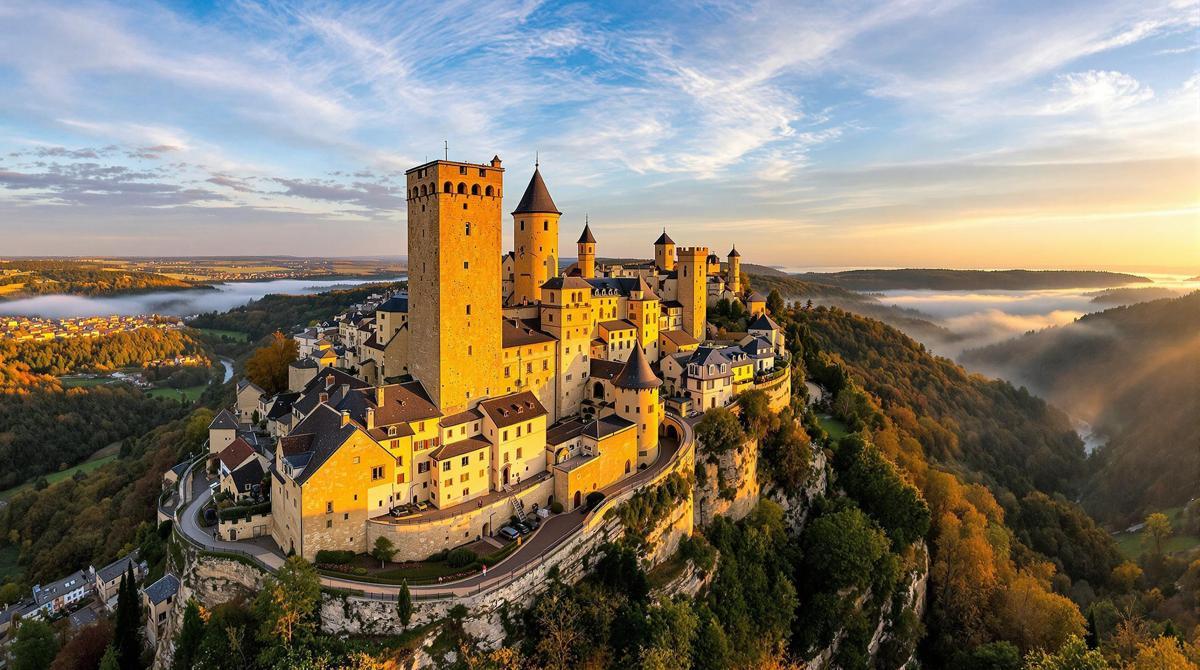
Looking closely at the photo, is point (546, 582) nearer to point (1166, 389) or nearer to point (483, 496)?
point (483, 496)

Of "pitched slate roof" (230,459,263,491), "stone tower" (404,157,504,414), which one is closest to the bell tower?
"stone tower" (404,157,504,414)

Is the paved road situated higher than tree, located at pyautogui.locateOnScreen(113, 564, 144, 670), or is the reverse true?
the paved road

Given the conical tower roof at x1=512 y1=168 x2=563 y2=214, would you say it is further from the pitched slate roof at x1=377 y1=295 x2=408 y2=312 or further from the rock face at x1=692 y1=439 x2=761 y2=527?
the rock face at x1=692 y1=439 x2=761 y2=527

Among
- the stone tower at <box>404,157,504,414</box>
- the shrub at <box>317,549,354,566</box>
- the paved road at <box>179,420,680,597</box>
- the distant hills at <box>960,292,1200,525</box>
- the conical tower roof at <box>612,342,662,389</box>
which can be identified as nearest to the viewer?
the paved road at <box>179,420,680,597</box>

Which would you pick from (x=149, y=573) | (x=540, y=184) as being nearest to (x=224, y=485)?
(x=149, y=573)

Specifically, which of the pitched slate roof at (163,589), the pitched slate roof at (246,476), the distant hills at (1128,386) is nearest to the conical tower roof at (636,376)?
the pitched slate roof at (246,476)

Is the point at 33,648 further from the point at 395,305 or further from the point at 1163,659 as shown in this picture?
the point at 1163,659
